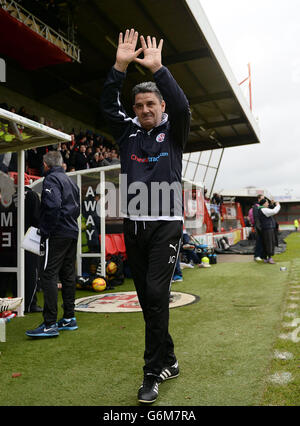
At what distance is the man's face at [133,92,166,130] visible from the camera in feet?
8.47

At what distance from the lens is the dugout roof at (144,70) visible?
1134 centimetres

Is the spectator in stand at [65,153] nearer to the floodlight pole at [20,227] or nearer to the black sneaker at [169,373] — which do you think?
the floodlight pole at [20,227]

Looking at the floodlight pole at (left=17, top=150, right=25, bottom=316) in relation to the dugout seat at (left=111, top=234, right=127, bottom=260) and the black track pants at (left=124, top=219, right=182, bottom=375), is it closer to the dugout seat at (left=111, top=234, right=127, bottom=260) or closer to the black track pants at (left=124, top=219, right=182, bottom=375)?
the black track pants at (left=124, top=219, right=182, bottom=375)

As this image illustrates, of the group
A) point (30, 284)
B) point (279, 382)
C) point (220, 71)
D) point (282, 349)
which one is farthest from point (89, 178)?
point (220, 71)

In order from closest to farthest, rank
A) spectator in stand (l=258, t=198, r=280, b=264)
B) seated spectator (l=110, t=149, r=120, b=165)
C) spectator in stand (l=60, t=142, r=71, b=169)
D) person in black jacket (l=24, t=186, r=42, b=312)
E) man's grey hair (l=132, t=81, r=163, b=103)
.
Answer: man's grey hair (l=132, t=81, r=163, b=103), person in black jacket (l=24, t=186, r=42, b=312), spectator in stand (l=258, t=198, r=280, b=264), seated spectator (l=110, t=149, r=120, b=165), spectator in stand (l=60, t=142, r=71, b=169)

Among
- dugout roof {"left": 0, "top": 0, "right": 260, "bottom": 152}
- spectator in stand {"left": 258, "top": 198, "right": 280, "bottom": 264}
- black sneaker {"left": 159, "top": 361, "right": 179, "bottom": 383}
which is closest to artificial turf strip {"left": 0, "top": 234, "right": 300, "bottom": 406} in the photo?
black sneaker {"left": 159, "top": 361, "right": 179, "bottom": 383}

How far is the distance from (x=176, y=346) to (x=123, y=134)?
2013 mm

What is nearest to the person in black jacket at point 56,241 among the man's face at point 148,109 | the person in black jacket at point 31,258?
the person in black jacket at point 31,258

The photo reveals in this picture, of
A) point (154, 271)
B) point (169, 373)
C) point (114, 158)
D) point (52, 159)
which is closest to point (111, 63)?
point (114, 158)

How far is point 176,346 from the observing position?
355 centimetres

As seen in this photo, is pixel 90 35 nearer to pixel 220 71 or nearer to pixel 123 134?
pixel 220 71

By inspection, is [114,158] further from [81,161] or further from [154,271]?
[154,271]

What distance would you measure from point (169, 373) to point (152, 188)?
1.33 metres

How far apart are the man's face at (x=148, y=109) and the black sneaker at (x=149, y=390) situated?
5.41 ft
